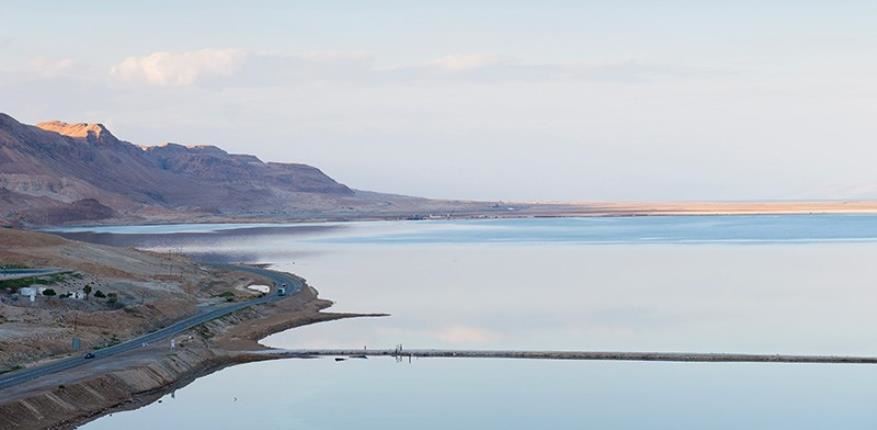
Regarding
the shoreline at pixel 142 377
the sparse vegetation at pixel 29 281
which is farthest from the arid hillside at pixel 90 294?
the shoreline at pixel 142 377

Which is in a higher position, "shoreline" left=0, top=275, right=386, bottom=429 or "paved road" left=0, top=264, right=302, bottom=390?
"paved road" left=0, top=264, right=302, bottom=390

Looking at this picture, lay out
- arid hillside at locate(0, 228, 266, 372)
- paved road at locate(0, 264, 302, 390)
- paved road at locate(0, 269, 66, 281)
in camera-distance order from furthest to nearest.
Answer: paved road at locate(0, 269, 66, 281)
arid hillside at locate(0, 228, 266, 372)
paved road at locate(0, 264, 302, 390)

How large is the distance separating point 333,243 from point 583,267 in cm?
6828

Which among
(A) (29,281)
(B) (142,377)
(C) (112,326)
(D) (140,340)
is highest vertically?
(A) (29,281)

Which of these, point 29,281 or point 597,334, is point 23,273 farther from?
point 597,334

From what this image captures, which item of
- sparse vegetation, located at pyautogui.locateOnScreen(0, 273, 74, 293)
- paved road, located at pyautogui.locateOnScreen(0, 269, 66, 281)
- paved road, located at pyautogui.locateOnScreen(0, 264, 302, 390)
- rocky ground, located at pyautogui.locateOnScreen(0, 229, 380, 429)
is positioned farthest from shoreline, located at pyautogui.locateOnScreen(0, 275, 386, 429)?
paved road, located at pyautogui.locateOnScreen(0, 269, 66, 281)

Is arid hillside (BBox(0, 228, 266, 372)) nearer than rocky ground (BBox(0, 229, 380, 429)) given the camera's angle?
No

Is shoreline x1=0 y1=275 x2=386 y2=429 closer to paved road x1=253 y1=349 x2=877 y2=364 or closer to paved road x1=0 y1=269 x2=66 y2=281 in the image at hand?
paved road x1=253 y1=349 x2=877 y2=364

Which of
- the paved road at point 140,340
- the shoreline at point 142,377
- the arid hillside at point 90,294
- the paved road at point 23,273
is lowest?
the shoreline at point 142,377

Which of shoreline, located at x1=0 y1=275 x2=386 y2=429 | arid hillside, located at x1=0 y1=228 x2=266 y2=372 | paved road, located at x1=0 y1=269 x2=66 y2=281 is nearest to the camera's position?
shoreline, located at x1=0 y1=275 x2=386 y2=429

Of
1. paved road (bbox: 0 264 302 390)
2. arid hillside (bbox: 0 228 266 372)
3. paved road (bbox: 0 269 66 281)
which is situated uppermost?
paved road (bbox: 0 269 66 281)

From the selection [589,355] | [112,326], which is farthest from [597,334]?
[112,326]

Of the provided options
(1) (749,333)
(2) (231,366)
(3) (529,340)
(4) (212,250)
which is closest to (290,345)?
(2) (231,366)

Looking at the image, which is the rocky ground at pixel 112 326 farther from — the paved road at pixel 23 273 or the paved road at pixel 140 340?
the paved road at pixel 23 273
